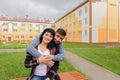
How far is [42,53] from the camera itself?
141 inches

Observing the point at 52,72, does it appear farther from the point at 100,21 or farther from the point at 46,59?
the point at 100,21

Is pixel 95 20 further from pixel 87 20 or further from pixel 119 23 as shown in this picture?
pixel 119 23

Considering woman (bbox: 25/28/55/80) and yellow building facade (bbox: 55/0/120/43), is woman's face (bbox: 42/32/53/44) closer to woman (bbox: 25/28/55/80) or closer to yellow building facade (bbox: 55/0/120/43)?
woman (bbox: 25/28/55/80)

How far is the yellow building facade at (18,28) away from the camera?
67.5m

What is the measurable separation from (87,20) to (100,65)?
1038 inches

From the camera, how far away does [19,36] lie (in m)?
69.1

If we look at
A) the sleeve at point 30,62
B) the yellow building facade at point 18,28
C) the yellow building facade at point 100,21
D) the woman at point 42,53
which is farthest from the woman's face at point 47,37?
the yellow building facade at point 18,28

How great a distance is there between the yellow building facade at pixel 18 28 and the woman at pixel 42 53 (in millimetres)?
64243

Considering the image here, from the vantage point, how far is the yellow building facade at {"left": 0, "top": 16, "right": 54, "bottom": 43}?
67.5 metres

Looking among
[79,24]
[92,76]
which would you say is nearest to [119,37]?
[79,24]

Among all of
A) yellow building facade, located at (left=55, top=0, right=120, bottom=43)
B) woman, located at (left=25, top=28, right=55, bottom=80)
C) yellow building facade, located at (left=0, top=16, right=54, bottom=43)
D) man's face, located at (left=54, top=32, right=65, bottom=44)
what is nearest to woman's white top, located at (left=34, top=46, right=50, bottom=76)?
woman, located at (left=25, top=28, right=55, bottom=80)

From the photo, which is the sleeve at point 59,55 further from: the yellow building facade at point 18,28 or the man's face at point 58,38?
the yellow building facade at point 18,28

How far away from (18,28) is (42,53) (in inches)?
2638

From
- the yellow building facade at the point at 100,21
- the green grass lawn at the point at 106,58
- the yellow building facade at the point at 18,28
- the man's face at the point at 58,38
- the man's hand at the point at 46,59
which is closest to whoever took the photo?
the man's hand at the point at 46,59
